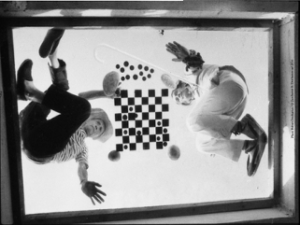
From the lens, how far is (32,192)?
2.46 meters

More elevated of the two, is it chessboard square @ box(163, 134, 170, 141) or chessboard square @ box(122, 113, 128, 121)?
chessboard square @ box(122, 113, 128, 121)

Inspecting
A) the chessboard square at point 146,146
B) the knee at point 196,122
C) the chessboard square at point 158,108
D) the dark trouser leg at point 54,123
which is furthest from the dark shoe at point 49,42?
the knee at point 196,122

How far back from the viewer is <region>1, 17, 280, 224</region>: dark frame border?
238 centimetres

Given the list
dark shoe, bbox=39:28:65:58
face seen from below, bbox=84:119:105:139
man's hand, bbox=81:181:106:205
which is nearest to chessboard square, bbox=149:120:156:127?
face seen from below, bbox=84:119:105:139

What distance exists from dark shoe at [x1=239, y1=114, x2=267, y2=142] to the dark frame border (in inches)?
3.9

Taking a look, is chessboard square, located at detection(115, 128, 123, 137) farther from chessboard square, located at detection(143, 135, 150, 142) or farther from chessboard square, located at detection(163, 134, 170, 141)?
chessboard square, located at detection(163, 134, 170, 141)

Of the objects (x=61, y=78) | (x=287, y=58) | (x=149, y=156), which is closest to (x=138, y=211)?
(x=149, y=156)

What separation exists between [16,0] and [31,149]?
1.07 metres

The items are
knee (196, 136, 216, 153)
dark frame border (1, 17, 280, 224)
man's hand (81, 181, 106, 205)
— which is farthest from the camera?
knee (196, 136, 216, 153)

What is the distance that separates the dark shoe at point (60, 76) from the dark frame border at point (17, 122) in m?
0.28

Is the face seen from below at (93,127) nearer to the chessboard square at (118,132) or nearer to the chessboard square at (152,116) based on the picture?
the chessboard square at (118,132)

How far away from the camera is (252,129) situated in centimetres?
265

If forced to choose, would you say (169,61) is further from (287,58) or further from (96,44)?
(287,58)

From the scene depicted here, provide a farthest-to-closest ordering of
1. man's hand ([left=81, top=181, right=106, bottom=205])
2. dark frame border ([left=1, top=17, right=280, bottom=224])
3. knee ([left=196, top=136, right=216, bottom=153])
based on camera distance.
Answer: knee ([left=196, top=136, right=216, bottom=153]) → man's hand ([left=81, top=181, right=106, bottom=205]) → dark frame border ([left=1, top=17, right=280, bottom=224])
